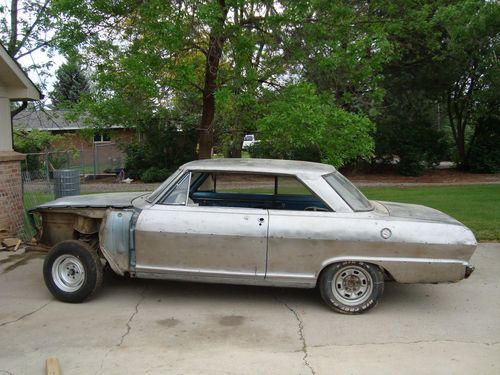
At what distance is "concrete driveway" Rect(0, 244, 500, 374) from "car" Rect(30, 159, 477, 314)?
0.34 meters

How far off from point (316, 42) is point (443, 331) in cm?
613

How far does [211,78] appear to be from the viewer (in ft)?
32.4

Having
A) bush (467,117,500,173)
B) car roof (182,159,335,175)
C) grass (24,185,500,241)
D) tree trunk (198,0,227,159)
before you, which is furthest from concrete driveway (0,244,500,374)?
bush (467,117,500,173)

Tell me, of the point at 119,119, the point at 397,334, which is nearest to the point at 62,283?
the point at 397,334

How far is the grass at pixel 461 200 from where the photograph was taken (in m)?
9.48

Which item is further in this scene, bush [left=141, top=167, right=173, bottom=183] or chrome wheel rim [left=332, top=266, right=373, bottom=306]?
bush [left=141, top=167, right=173, bottom=183]

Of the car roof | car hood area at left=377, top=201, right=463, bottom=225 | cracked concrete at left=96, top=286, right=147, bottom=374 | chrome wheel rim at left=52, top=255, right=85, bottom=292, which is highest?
the car roof

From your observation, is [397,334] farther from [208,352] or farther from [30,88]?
[30,88]

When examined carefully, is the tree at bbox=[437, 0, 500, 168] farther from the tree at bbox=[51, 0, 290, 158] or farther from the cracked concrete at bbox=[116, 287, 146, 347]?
the cracked concrete at bbox=[116, 287, 146, 347]

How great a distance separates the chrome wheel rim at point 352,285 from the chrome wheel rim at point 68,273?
2.74m

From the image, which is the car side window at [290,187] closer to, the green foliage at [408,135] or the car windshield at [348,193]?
the car windshield at [348,193]

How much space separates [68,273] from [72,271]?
5 cm

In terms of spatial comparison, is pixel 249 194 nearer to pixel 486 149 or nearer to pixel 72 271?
pixel 72 271

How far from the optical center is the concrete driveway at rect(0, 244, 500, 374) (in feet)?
13.5
